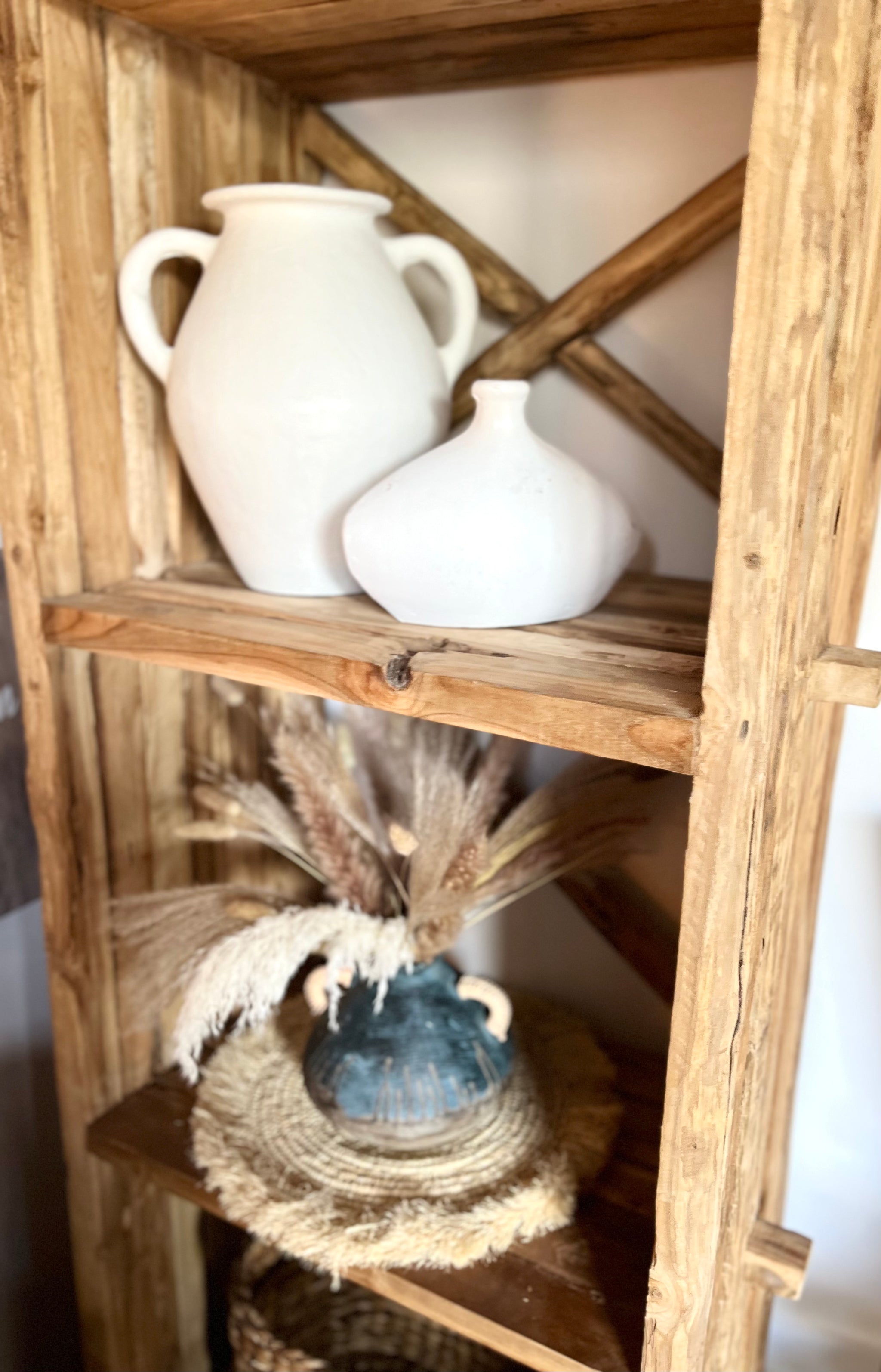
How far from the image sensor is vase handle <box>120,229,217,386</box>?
904 millimetres

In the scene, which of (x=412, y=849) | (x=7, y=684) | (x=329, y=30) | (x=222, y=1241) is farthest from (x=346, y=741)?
(x=222, y=1241)

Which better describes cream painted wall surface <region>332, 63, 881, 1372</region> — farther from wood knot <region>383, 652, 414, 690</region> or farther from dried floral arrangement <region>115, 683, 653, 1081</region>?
wood knot <region>383, 652, 414, 690</region>

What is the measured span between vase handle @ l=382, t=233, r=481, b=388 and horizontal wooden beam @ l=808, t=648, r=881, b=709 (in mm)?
460

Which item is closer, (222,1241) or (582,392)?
(582,392)

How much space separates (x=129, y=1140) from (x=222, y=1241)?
0.46 metres

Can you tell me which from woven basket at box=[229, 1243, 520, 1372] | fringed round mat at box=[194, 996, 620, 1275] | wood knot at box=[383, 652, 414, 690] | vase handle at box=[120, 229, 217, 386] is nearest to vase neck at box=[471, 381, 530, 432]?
wood knot at box=[383, 652, 414, 690]

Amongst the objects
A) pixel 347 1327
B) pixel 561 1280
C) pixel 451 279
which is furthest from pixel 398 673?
pixel 347 1327

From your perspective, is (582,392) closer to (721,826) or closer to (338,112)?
(338,112)

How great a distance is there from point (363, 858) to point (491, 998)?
19 centimetres

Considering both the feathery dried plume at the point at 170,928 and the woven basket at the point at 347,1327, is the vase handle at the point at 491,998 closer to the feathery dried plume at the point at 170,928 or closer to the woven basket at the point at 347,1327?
the feathery dried plume at the point at 170,928

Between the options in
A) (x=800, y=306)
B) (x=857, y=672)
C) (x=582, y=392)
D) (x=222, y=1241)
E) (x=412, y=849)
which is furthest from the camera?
(x=222, y=1241)

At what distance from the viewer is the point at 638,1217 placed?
2.97ft

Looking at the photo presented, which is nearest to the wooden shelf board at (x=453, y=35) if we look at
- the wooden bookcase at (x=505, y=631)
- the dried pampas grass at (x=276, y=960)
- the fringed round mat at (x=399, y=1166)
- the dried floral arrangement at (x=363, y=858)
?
the wooden bookcase at (x=505, y=631)

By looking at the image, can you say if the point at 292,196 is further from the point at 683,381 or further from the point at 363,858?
the point at 363,858
